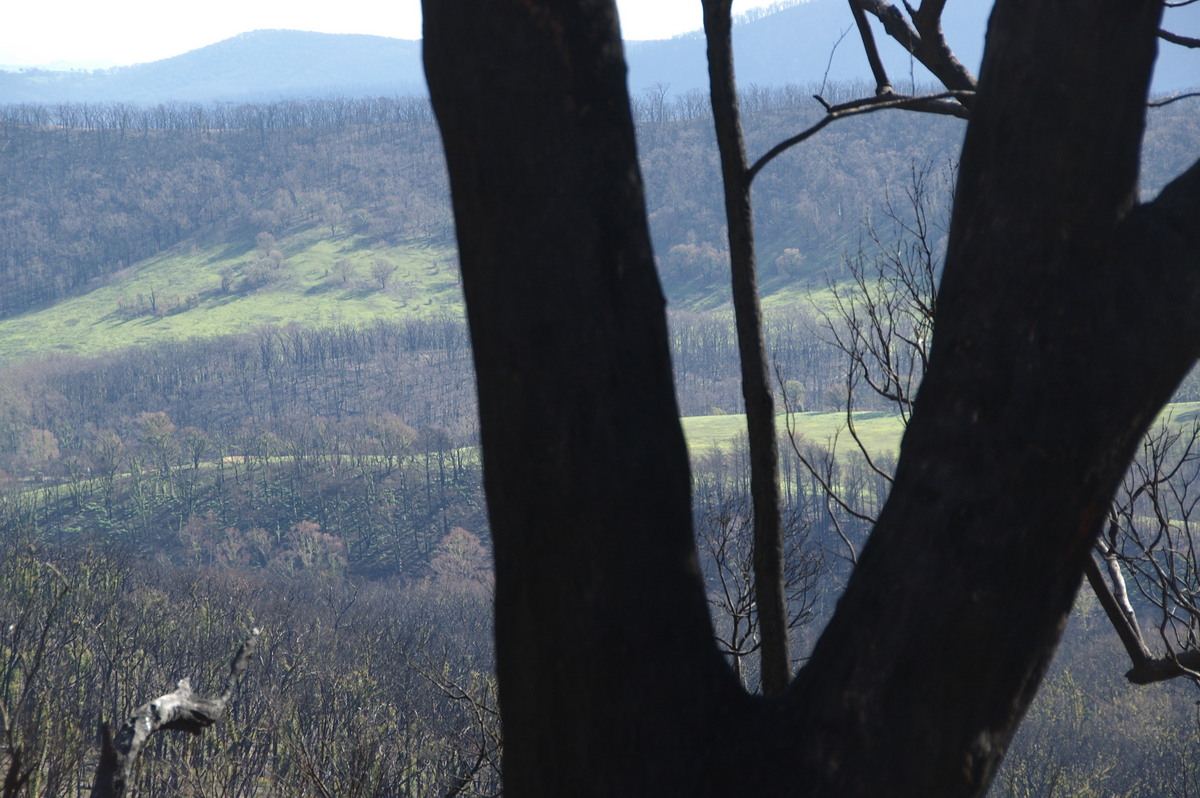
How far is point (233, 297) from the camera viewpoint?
358 feet

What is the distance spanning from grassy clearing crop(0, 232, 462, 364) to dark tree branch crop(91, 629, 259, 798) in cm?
9529

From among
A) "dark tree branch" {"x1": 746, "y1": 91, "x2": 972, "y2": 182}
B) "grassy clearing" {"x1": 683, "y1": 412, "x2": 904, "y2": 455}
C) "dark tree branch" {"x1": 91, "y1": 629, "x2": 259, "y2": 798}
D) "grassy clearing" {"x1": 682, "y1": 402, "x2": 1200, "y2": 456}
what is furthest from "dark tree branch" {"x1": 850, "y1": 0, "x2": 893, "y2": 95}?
"grassy clearing" {"x1": 683, "y1": 412, "x2": 904, "y2": 455}

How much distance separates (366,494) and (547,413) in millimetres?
75295

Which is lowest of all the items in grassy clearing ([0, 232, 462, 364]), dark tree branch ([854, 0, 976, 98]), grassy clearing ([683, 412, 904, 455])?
grassy clearing ([683, 412, 904, 455])

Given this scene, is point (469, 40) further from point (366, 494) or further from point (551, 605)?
point (366, 494)

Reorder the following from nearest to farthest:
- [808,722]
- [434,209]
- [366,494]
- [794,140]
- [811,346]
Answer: [808,722], [794,140], [366,494], [811,346], [434,209]

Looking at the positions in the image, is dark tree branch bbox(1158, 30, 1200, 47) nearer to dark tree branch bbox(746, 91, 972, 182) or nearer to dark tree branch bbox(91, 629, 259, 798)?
dark tree branch bbox(746, 91, 972, 182)

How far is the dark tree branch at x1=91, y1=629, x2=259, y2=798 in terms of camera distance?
10.1 ft

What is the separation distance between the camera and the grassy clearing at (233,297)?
101m

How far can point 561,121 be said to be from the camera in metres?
1.44

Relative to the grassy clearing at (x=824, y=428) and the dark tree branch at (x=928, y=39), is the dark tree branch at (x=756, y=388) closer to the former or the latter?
the dark tree branch at (x=928, y=39)

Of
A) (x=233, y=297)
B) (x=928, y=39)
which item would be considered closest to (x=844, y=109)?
(x=928, y=39)

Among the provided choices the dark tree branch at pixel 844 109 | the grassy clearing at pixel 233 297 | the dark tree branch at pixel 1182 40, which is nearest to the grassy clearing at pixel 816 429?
the grassy clearing at pixel 233 297

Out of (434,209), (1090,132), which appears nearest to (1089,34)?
(1090,132)
